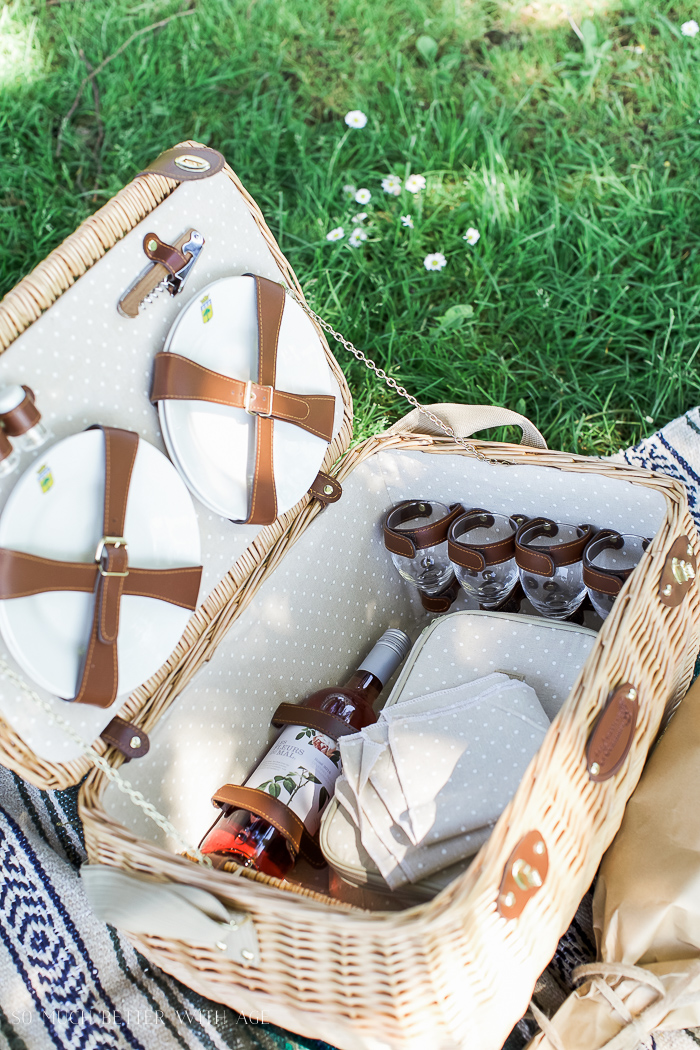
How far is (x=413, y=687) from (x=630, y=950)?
344mm

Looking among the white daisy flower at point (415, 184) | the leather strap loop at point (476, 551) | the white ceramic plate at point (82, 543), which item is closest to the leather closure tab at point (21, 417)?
the white ceramic plate at point (82, 543)

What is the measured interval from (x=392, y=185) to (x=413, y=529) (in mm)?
892

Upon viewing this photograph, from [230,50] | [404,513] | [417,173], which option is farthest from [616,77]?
[404,513]

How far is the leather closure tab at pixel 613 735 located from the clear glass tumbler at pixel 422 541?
1.18 ft

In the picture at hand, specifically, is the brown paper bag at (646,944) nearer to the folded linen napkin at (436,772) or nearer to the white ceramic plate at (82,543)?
the folded linen napkin at (436,772)

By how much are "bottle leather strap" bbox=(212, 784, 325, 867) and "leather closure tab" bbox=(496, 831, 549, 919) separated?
252 millimetres

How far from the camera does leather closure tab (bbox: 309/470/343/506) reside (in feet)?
3.46

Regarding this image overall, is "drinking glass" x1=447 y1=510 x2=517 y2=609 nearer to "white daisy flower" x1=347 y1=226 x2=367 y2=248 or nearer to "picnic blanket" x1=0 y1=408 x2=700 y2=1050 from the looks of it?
"picnic blanket" x1=0 y1=408 x2=700 y2=1050

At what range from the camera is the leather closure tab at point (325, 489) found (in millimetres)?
1056

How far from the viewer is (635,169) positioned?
1.70 m

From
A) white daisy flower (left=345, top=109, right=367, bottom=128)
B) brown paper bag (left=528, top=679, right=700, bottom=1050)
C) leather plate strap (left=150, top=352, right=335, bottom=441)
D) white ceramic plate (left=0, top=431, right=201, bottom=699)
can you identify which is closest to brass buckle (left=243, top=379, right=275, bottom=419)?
leather plate strap (left=150, top=352, right=335, bottom=441)

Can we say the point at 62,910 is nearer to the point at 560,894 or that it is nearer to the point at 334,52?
the point at 560,894

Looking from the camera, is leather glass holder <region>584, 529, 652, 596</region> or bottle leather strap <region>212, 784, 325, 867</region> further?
leather glass holder <region>584, 529, 652, 596</region>

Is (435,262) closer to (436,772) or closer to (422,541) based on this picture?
(422,541)
